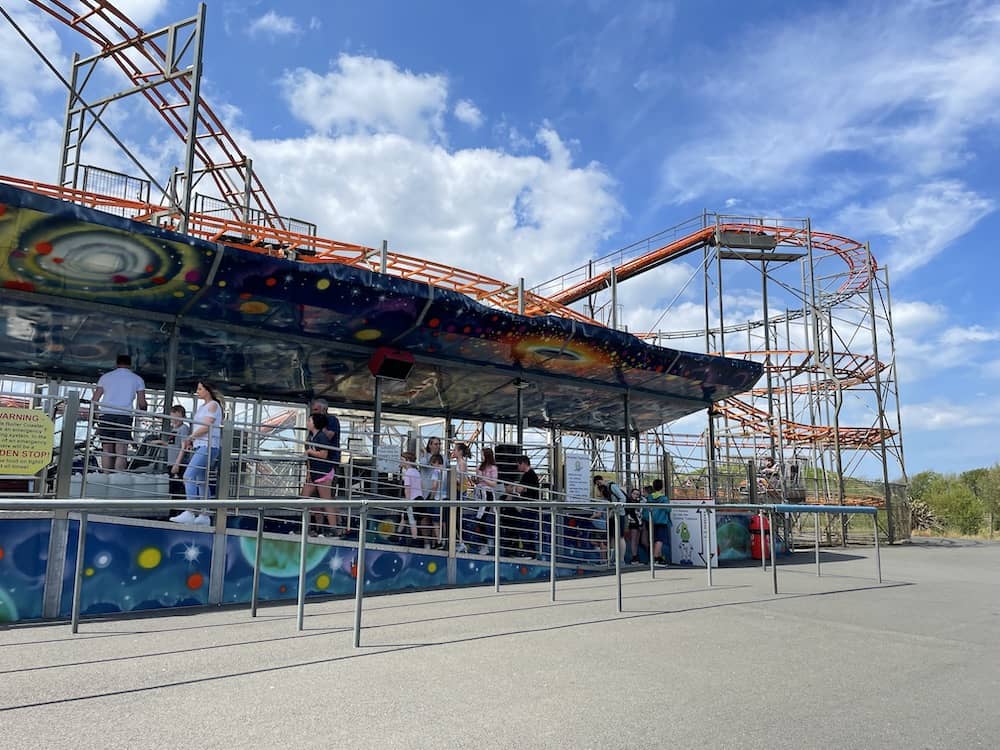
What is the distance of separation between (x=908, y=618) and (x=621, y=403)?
11606 mm

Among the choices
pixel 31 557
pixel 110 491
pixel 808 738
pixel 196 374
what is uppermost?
pixel 196 374

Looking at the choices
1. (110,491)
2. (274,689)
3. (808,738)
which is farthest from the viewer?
(110,491)

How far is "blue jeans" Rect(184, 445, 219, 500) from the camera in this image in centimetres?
851

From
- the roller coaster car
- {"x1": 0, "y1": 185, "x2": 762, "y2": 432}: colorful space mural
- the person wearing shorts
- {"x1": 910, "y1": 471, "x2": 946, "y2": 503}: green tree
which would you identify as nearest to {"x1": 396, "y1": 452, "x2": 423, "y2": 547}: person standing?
the person wearing shorts

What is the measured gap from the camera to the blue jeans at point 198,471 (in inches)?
335

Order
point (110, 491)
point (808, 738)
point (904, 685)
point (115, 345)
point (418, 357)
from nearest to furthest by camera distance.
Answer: point (808, 738) < point (904, 685) < point (110, 491) < point (115, 345) < point (418, 357)

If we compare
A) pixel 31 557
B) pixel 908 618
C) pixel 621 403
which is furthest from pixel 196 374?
pixel 908 618

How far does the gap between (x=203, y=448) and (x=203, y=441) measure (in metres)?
0.11

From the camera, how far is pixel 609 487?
14375 millimetres

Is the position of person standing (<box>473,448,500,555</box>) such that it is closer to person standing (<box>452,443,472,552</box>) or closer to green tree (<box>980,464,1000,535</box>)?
person standing (<box>452,443,472,552</box>)

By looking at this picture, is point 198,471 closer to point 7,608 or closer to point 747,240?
point 7,608

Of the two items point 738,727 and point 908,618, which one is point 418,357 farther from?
point 738,727

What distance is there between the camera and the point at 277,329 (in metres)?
12.0

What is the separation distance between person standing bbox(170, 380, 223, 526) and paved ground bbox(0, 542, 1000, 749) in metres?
1.37
